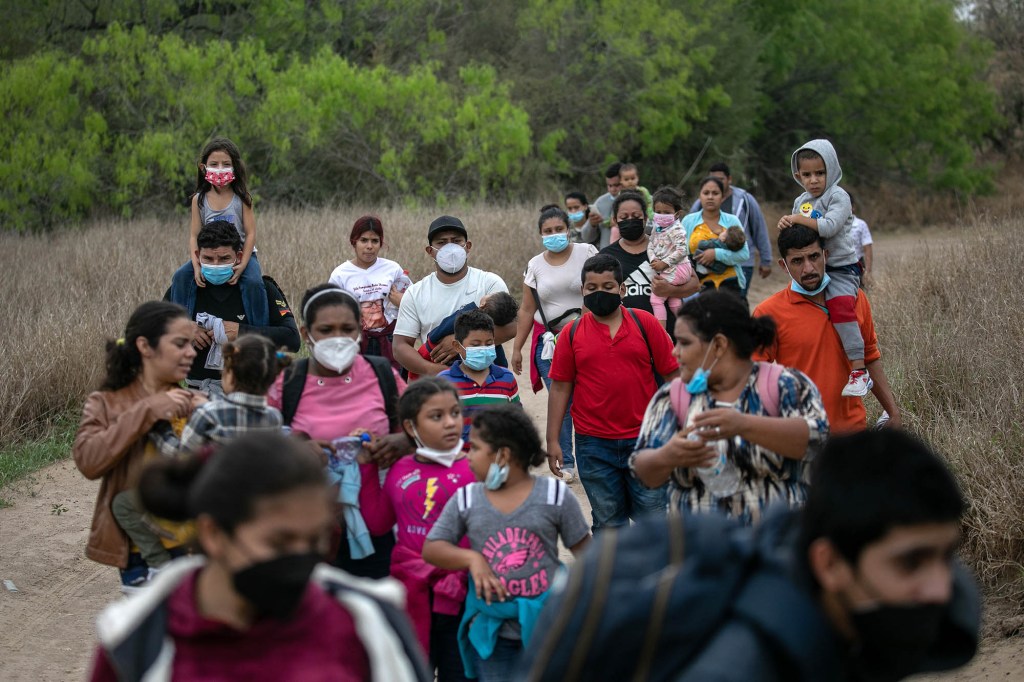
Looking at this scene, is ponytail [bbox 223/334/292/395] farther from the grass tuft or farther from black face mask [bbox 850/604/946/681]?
the grass tuft

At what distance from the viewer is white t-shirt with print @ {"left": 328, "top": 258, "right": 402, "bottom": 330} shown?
8234 mm

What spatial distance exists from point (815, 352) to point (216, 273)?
3.20 m

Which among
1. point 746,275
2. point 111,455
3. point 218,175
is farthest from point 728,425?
point 746,275

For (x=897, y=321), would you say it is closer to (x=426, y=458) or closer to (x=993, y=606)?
(x=993, y=606)

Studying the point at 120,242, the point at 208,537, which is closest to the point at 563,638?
the point at 208,537

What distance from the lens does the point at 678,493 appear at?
4203mm

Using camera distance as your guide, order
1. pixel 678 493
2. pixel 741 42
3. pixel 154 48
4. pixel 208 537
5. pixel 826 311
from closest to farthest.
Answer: pixel 208 537 → pixel 678 493 → pixel 826 311 → pixel 154 48 → pixel 741 42

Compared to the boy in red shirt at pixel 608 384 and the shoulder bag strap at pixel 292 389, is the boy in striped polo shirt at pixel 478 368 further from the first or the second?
the shoulder bag strap at pixel 292 389

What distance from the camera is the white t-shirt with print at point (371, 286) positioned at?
27.0ft

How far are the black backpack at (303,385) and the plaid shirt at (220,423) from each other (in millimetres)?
315

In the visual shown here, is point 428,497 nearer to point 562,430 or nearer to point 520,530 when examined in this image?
point 520,530

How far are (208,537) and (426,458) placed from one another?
7.95ft

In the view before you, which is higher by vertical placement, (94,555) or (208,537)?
(208,537)

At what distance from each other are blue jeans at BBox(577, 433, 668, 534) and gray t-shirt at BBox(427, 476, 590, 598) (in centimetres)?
178
